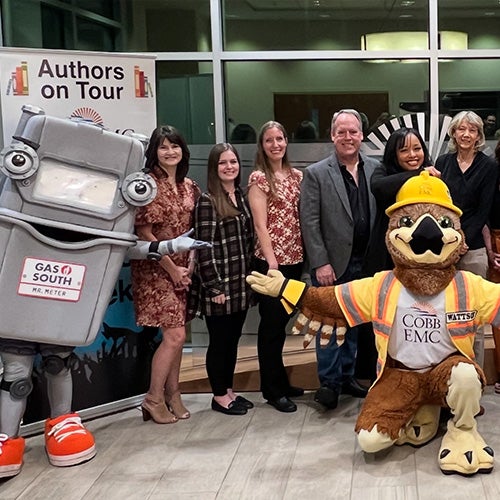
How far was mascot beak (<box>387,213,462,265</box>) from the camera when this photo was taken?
2.69 metres

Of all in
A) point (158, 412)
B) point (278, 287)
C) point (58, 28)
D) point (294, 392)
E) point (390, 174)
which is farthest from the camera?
point (58, 28)

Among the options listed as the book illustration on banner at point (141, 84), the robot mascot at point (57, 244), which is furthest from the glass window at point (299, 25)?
the robot mascot at point (57, 244)

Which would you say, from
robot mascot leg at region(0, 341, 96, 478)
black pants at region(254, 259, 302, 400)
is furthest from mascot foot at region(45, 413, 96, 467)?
black pants at region(254, 259, 302, 400)

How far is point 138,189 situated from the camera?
2.78m

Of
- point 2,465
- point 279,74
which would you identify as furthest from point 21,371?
point 279,74

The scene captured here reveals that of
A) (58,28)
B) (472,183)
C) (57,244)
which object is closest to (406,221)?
(472,183)

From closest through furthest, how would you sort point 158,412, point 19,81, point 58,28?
point 19,81 → point 158,412 → point 58,28

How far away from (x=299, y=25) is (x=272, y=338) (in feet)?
6.53

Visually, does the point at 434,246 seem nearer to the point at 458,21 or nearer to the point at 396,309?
the point at 396,309

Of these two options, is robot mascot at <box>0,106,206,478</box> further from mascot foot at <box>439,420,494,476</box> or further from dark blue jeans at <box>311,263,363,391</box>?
mascot foot at <box>439,420,494,476</box>

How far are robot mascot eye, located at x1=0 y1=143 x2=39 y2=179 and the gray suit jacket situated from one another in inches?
49.2

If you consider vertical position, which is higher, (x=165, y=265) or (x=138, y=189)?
(x=138, y=189)

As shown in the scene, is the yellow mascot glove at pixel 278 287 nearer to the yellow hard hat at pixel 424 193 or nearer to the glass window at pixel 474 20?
the yellow hard hat at pixel 424 193

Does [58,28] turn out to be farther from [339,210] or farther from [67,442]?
[67,442]
